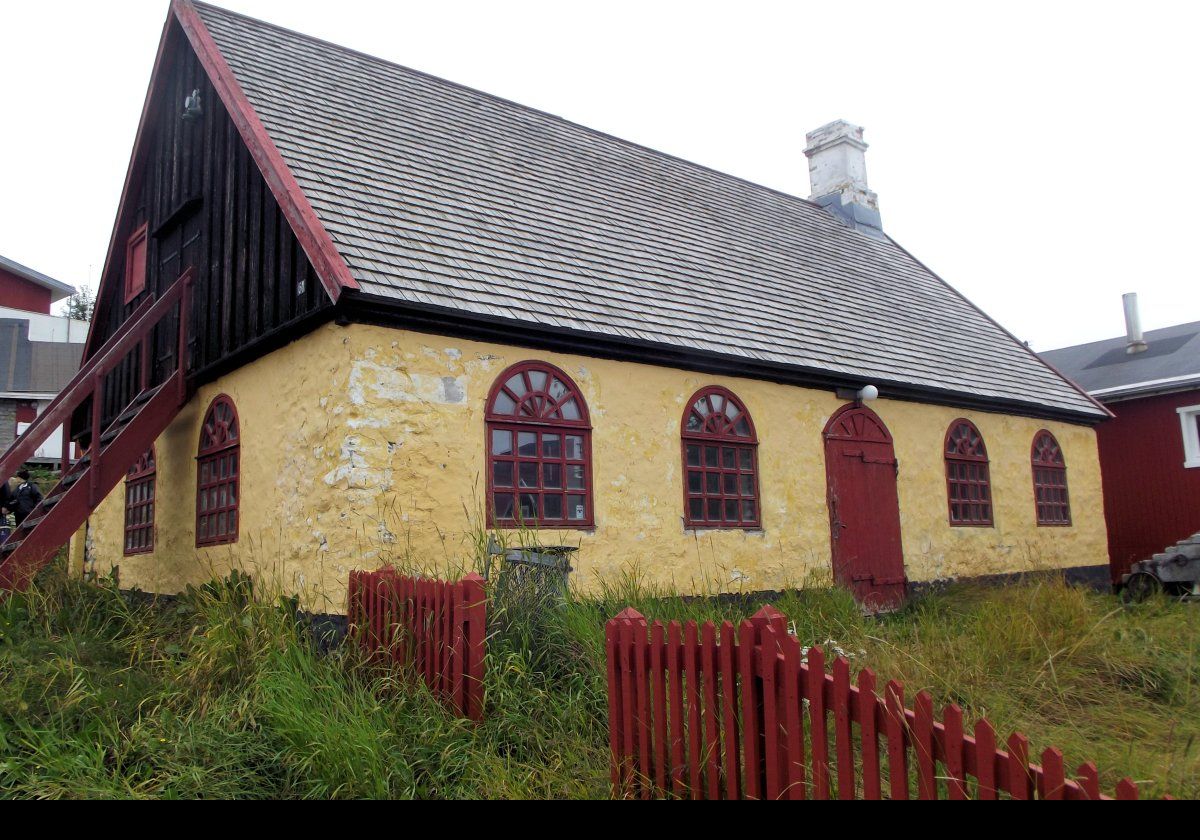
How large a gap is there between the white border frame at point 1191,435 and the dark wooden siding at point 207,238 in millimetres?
15552

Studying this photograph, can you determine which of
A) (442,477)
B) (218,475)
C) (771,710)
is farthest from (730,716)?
(218,475)

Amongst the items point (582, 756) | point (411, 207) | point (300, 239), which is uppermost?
point (411, 207)

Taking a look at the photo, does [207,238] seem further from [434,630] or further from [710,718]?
[710,718]

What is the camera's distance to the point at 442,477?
7855mm

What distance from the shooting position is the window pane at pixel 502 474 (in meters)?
8.26

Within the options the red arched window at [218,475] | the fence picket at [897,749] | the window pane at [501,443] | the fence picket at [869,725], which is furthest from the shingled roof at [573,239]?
the fence picket at [897,749]

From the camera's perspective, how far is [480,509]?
8016 millimetres

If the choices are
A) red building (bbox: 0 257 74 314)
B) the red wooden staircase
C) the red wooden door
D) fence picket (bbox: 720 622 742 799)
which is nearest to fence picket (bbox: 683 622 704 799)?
fence picket (bbox: 720 622 742 799)

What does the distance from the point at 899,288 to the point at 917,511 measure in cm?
510

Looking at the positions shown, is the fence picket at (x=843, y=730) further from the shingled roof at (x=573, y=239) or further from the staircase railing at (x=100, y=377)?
the staircase railing at (x=100, y=377)

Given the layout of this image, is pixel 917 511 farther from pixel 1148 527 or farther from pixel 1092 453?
pixel 1148 527

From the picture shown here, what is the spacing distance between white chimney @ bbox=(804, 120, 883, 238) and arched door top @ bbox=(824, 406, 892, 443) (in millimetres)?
7354

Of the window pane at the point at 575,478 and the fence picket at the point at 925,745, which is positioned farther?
the window pane at the point at 575,478

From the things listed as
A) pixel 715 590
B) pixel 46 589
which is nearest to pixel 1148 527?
pixel 715 590
